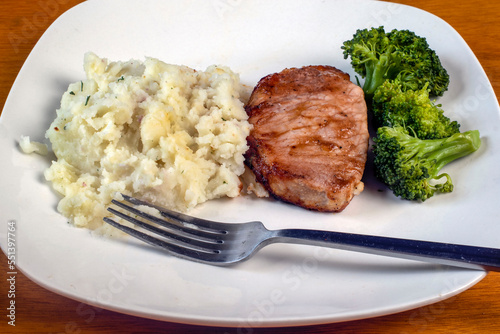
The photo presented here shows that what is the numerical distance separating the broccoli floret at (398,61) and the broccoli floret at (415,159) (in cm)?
57

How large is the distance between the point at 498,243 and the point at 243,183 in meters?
1.75

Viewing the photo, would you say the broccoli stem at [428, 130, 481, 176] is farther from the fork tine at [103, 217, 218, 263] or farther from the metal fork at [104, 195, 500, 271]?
the fork tine at [103, 217, 218, 263]

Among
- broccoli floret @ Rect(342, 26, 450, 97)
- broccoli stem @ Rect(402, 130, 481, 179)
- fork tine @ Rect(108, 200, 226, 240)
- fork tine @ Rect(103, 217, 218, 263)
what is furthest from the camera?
broccoli floret @ Rect(342, 26, 450, 97)

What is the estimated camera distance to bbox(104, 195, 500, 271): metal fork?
284 cm

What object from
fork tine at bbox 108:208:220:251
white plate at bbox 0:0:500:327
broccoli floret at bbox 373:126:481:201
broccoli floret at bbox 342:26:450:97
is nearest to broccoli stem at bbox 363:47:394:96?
broccoli floret at bbox 342:26:450:97

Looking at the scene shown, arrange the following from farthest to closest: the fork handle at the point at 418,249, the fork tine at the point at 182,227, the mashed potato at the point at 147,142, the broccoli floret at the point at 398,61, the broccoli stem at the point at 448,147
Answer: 1. the broccoli floret at the point at 398,61
2. the broccoli stem at the point at 448,147
3. the mashed potato at the point at 147,142
4. the fork tine at the point at 182,227
5. the fork handle at the point at 418,249

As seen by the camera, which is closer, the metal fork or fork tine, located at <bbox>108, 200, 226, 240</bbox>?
the metal fork

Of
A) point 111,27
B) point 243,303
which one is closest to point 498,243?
point 243,303

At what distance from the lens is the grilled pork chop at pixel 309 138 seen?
3.46 meters

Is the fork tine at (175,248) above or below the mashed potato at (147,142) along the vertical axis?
below

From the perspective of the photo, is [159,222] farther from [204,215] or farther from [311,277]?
[311,277]

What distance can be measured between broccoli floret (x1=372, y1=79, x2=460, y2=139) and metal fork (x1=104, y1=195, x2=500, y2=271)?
110 centimetres

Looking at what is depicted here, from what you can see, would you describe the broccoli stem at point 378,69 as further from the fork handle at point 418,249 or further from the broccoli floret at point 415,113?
the fork handle at point 418,249

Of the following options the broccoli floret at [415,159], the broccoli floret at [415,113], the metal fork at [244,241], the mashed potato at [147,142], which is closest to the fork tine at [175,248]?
the metal fork at [244,241]
